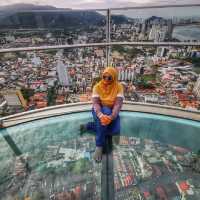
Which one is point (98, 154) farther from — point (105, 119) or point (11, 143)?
point (11, 143)

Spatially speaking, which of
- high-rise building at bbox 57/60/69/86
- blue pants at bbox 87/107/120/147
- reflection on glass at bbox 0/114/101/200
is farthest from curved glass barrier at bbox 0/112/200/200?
high-rise building at bbox 57/60/69/86

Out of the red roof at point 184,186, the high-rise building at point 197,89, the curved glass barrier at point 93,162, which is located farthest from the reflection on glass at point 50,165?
the high-rise building at point 197,89

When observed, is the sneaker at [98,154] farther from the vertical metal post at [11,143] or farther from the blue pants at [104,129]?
the vertical metal post at [11,143]

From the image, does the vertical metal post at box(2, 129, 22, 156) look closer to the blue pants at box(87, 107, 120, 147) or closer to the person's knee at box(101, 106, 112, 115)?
the blue pants at box(87, 107, 120, 147)

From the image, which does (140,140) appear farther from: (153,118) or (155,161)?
(153,118)

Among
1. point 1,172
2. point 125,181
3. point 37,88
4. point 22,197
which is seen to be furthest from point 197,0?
point 1,172

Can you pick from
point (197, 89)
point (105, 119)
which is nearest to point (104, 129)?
point (105, 119)

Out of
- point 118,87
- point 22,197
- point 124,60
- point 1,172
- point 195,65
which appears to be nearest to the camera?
point 22,197

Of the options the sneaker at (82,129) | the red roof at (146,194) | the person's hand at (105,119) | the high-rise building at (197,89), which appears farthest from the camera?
the high-rise building at (197,89)
